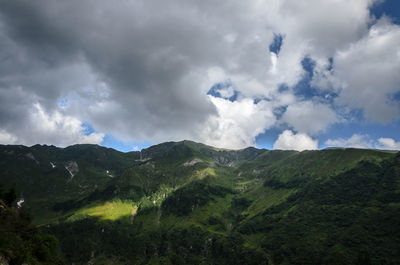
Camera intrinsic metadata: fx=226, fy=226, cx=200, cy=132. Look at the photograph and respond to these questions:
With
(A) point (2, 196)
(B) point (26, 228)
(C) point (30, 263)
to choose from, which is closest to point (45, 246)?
(B) point (26, 228)

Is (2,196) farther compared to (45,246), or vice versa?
(2,196)

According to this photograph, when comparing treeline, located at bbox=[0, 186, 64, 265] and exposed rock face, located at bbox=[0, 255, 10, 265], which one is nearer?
exposed rock face, located at bbox=[0, 255, 10, 265]

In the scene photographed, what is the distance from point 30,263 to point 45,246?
2116 centimetres

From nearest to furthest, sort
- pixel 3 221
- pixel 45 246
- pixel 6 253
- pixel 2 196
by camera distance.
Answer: pixel 6 253
pixel 3 221
pixel 45 246
pixel 2 196

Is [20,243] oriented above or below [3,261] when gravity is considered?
above

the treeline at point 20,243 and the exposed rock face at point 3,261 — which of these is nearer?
the exposed rock face at point 3,261

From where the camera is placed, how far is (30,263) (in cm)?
7481

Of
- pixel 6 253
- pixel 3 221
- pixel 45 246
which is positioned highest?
pixel 3 221

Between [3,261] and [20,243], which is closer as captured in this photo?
[3,261]

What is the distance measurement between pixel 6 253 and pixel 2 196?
71681 millimetres

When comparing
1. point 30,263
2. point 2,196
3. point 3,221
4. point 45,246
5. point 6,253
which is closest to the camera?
point 6,253

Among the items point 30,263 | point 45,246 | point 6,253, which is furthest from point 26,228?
point 6,253

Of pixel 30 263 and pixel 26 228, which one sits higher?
pixel 26 228

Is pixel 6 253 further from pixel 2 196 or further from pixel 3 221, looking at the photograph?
pixel 2 196
